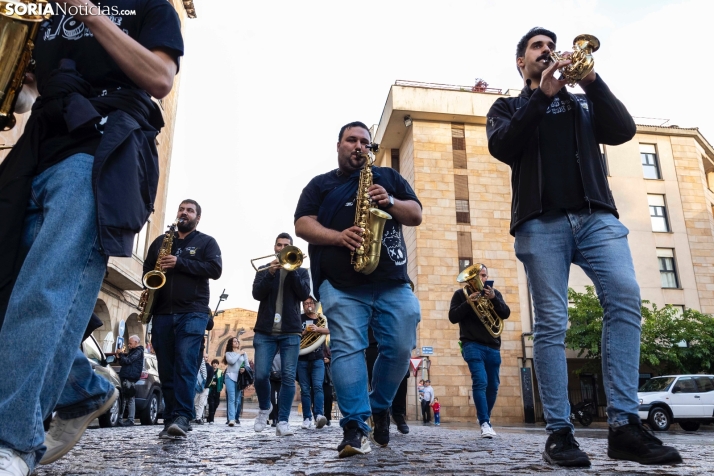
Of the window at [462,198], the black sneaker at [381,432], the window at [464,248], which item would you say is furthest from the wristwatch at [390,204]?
the window at [462,198]

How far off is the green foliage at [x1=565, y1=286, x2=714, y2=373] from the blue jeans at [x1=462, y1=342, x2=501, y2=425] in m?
20.1

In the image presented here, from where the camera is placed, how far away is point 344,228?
167 inches

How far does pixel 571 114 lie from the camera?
3.54 meters

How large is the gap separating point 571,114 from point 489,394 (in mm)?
4676

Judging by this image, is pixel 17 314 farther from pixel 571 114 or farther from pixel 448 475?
pixel 571 114

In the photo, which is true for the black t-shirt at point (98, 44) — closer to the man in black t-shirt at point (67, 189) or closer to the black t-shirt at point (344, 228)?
the man in black t-shirt at point (67, 189)

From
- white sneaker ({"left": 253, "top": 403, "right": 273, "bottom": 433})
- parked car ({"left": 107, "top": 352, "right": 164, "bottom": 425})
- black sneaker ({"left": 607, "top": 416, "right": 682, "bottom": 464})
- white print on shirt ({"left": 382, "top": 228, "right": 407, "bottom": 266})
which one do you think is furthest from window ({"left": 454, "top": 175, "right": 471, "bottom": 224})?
black sneaker ({"left": 607, "top": 416, "right": 682, "bottom": 464})

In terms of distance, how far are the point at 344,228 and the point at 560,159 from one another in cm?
158

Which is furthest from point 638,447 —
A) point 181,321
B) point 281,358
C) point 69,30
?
point 281,358

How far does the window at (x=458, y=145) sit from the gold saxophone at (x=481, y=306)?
26.3 meters

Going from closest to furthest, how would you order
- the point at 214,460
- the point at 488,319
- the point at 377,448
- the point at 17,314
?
the point at 17,314 → the point at 214,460 → the point at 377,448 → the point at 488,319

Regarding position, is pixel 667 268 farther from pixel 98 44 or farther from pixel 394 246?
pixel 98 44

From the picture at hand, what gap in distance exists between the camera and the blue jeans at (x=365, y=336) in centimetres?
376

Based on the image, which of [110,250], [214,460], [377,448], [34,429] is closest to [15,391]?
[34,429]
